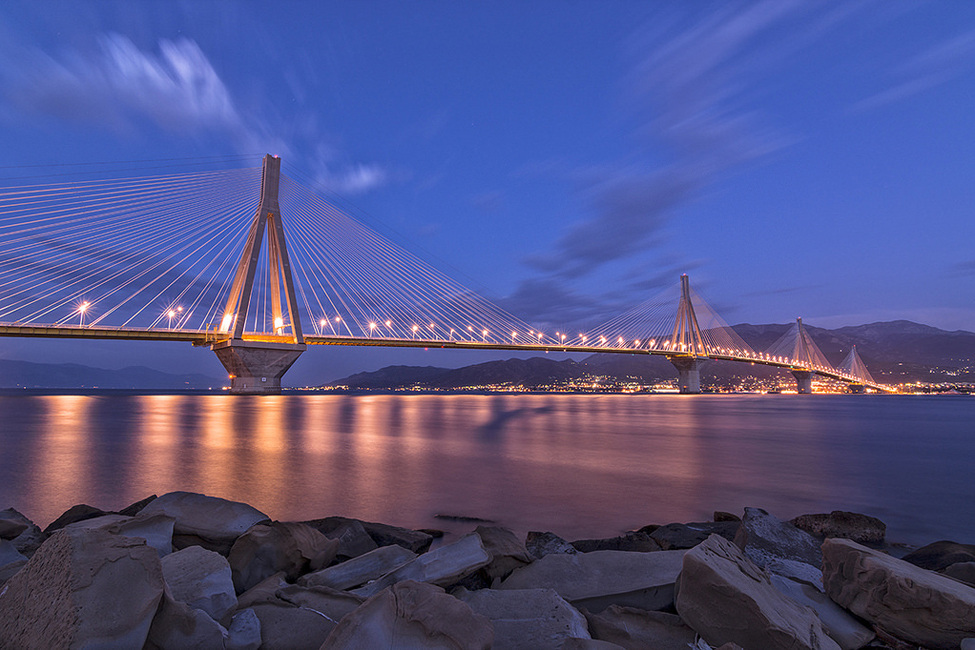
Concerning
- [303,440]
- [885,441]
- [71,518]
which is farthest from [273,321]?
[885,441]

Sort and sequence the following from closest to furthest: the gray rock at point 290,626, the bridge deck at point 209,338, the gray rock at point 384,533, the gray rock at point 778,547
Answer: the gray rock at point 290,626, the gray rock at point 778,547, the gray rock at point 384,533, the bridge deck at point 209,338

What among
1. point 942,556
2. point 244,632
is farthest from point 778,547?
point 244,632

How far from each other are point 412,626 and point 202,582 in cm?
165

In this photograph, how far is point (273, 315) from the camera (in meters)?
41.1

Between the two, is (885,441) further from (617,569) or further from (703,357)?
(703,357)

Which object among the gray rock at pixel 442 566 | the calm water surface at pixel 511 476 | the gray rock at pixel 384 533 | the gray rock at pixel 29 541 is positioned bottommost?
the calm water surface at pixel 511 476

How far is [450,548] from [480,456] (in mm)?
9183

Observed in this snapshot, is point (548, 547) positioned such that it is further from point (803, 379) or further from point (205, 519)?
point (803, 379)

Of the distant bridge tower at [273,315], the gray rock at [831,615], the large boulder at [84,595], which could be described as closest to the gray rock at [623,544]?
the gray rock at [831,615]

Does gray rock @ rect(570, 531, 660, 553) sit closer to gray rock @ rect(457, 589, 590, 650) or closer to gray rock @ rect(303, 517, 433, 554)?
gray rock @ rect(303, 517, 433, 554)

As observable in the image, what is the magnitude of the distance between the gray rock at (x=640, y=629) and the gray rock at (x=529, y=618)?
113 millimetres

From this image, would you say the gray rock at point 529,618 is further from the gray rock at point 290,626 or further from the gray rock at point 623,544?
the gray rock at point 623,544

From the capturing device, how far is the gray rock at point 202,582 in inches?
112

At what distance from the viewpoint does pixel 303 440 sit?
623 inches
